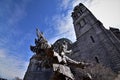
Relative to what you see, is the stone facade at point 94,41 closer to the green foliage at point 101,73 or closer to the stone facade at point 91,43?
the stone facade at point 91,43

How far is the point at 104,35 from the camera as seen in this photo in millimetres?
20406

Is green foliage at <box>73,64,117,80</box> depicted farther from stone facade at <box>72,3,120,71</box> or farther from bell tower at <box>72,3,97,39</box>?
bell tower at <box>72,3,97,39</box>

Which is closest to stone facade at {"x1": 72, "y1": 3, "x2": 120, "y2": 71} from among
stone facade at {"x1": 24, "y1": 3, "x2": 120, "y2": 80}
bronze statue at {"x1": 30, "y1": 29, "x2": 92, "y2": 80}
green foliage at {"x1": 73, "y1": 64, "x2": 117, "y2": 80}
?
stone facade at {"x1": 24, "y1": 3, "x2": 120, "y2": 80}

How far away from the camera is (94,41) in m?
22.5

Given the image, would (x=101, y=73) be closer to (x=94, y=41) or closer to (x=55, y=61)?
(x=94, y=41)

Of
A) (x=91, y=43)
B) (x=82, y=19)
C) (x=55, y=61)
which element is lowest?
(x=55, y=61)

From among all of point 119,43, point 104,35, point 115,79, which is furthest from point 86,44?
point 115,79

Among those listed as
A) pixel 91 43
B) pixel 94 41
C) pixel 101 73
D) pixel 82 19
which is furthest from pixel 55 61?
pixel 82 19

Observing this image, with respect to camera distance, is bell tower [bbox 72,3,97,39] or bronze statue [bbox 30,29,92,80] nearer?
bronze statue [bbox 30,29,92,80]

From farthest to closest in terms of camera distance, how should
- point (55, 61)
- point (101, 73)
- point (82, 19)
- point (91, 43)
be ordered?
point (82, 19)
point (91, 43)
point (101, 73)
point (55, 61)

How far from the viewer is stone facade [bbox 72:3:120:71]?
1828 cm

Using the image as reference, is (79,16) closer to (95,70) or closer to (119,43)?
(119,43)

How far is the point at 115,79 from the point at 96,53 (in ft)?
22.0

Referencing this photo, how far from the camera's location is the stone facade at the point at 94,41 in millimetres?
18278
